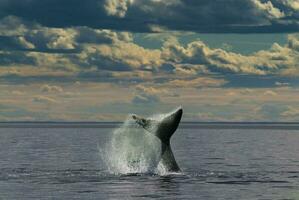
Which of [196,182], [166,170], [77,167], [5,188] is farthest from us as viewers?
[77,167]

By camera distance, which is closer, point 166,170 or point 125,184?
point 125,184

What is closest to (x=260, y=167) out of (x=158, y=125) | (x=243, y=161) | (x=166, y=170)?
(x=243, y=161)

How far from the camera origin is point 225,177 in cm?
5491

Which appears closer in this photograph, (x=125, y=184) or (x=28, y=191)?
(x=28, y=191)

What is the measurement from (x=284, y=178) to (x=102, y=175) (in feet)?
44.5

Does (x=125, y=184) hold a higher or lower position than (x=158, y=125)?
lower

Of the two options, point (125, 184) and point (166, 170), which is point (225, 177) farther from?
point (125, 184)

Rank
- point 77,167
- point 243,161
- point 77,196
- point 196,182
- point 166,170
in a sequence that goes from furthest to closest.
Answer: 1. point 243,161
2. point 77,167
3. point 166,170
4. point 196,182
5. point 77,196

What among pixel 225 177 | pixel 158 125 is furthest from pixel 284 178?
pixel 158 125

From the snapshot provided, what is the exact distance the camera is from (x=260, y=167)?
67812 millimetres

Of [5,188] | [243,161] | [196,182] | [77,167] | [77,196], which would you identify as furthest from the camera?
[243,161]

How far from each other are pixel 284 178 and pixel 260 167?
12.8m

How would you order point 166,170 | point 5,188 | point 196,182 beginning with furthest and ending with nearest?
1. point 166,170
2. point 196,182
3. point 5,188

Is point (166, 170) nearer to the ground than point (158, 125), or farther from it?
nearer to the ground
